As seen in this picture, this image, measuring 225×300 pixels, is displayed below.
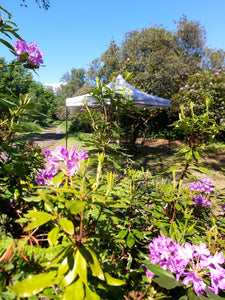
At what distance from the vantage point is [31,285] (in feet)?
1.46

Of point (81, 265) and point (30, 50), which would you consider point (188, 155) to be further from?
point (30, 50)

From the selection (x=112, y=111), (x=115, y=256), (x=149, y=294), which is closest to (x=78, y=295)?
(x=149, y=294)

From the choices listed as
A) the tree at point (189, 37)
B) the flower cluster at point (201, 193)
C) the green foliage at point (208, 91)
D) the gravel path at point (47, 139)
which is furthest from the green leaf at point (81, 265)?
the tree at point (189, 37)

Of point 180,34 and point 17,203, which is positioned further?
point 180,34

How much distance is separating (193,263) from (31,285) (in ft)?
1.64

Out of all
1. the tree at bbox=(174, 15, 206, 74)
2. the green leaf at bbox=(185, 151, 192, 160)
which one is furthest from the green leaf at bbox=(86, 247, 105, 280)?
the tree at bbox=(174, 15, 206, 74)

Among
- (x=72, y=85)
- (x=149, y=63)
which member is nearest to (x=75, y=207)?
(x=149, y=63)

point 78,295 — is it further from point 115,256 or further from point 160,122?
point 160,122

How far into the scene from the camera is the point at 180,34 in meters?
14.4

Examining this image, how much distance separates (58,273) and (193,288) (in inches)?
17.3

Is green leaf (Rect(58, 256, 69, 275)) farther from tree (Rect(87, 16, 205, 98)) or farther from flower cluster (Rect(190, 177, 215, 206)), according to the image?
tree (Rect(87, 16, 205, 98))

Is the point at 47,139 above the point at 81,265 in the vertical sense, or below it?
below

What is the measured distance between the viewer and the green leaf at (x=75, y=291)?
460mm

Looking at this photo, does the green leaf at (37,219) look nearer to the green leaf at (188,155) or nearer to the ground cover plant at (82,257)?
the ground cover plant at (82,257)
